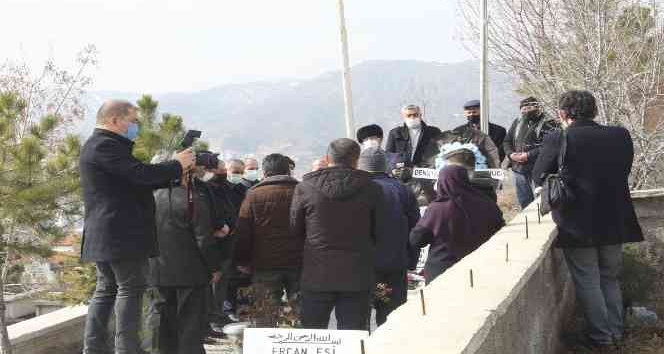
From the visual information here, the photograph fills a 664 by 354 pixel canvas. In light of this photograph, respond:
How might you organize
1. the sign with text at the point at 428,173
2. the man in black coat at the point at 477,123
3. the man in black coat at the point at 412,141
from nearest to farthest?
1. the sign with text at the point at 428,173
2. the man in black coat at the point at 412,141
3. the man in black coat at the point at 477,123

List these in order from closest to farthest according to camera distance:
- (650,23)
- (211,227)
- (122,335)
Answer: (122,335), (211,227), (650,23)

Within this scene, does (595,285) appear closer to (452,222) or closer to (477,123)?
(452,222)

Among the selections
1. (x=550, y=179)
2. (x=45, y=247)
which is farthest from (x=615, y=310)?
(x=45, y=247)

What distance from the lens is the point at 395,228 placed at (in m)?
5.67

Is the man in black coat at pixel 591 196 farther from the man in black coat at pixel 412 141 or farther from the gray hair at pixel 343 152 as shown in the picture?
the man in black coat at pixel 412 141

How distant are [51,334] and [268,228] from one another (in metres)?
2.21

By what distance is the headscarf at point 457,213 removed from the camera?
5156mm

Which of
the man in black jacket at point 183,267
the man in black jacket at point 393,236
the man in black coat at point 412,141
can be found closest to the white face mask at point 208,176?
the man in black jacket at point 183,267

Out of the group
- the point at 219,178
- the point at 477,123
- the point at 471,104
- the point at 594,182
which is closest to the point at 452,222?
the point at 594,182

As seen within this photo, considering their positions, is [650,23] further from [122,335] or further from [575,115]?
[122,335]

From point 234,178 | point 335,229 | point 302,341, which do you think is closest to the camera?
point 302,341

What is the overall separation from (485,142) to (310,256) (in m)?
3.69

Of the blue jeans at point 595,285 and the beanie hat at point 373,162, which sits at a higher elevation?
the beanie hat at point 373,162

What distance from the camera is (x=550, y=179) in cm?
549
